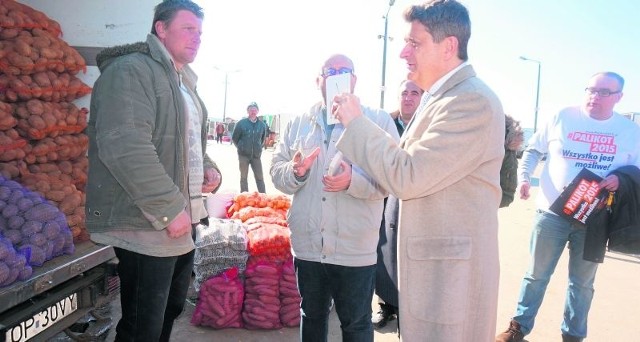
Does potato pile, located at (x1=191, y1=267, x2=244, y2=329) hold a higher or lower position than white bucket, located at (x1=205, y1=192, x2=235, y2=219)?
lower

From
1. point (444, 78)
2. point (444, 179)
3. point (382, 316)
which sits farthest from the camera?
point (382, 316)

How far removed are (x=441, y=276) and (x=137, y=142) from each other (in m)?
1.32

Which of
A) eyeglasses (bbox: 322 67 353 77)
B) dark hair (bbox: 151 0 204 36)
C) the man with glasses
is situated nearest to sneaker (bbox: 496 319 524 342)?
the man with glasses

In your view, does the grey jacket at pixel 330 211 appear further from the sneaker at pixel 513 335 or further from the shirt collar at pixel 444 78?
the sneaker at pixel 513 335

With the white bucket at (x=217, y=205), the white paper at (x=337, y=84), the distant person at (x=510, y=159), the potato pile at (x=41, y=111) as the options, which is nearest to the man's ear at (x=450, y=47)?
the white paper at (x=337, y=84)

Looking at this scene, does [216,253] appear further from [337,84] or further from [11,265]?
[337,84]

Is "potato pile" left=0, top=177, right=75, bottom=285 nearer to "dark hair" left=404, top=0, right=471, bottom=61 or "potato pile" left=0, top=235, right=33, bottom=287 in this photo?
"potato pile" left=0, top=235, right=33, bottom=287

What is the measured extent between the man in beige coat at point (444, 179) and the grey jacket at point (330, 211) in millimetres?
763

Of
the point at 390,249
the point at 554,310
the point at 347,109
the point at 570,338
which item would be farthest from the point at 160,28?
the point at 554,310

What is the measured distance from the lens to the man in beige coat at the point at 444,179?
1560 mm

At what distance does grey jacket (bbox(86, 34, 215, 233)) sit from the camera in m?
1.93

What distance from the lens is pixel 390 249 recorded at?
3.36 m

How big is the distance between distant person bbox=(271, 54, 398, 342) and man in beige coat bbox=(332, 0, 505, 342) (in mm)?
743

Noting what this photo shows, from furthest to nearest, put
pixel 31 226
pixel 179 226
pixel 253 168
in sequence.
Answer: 1. pixel 253 168
2. pixel 31 226
3. pixel 179 226
